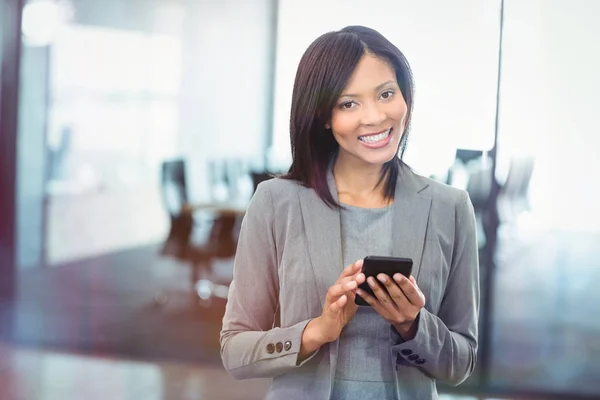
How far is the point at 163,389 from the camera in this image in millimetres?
4266

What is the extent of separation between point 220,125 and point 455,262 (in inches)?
135

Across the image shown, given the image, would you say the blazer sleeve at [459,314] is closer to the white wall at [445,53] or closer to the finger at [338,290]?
the finger at [338,290]

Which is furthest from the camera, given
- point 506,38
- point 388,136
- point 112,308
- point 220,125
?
point 112,308

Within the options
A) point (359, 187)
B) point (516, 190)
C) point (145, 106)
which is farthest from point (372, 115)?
point (145, 106)

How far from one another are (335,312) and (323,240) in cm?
15

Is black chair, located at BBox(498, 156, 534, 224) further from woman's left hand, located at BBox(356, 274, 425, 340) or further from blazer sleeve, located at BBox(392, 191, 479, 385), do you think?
woman's left hand, located at BBox(356, 274, 425, 340)

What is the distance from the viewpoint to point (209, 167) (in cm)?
473

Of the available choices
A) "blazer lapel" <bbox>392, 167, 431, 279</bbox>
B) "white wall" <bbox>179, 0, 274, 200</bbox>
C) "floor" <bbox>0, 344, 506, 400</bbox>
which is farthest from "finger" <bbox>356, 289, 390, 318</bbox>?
"white wall" <bbox>179, 0, 274, 200</bbox>

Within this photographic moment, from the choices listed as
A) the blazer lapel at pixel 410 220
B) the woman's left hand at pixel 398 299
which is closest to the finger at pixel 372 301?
the woman's left hand at pixel 398 299

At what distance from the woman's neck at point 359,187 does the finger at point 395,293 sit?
197 mm

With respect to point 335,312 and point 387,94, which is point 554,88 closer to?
point 387,94

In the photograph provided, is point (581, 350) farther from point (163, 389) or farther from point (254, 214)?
point (254, 214)

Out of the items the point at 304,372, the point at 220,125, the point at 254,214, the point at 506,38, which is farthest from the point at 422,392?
the point at 220,125

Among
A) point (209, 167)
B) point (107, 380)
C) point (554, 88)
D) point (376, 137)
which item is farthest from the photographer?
point (209, 167)
